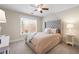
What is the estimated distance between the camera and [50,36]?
1.72m

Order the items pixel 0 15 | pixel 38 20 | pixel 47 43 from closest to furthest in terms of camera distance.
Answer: pixel 0 15
pixel 47 43
pixel 38 20

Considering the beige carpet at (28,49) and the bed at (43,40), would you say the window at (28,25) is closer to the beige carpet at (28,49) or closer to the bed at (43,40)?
the bed at (43,40)

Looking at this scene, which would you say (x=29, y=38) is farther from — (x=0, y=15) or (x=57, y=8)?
(x=57, y=8)

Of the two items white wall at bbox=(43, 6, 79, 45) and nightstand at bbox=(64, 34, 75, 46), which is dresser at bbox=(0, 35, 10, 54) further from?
nightstand at bbox=(64, 34, 75, 46)

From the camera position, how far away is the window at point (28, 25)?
5.84ft

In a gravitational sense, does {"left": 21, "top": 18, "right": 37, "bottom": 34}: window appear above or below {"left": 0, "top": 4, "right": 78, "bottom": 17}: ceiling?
below

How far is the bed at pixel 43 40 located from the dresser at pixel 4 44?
0.38 metres

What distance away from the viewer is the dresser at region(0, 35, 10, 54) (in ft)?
5.48

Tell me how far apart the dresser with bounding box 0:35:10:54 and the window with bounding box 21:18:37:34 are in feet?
1.11

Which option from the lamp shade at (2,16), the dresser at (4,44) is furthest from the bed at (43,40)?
the lamp shade at (2,16)

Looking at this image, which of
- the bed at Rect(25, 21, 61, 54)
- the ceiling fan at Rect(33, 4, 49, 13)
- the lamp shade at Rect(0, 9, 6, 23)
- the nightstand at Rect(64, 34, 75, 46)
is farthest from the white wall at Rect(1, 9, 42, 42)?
the nightstand at Rect(64, 34, 75, 46)

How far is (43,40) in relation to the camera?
170 centimetres
